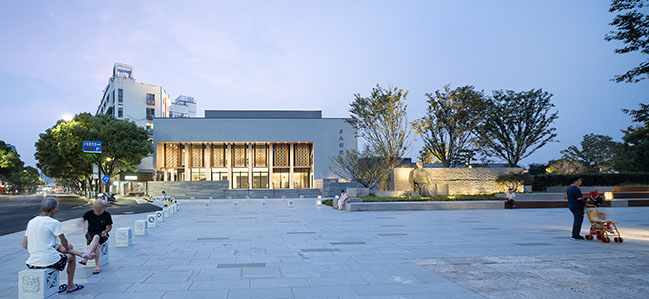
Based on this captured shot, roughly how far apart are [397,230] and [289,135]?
4042 cm

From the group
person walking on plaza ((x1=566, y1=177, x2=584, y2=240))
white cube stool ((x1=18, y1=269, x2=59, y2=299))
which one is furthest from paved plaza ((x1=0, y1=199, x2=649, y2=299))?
white cube stool ((x1=18, y1=269, x2=59, y2=299))

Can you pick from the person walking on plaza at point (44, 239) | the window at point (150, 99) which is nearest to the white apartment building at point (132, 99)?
the window at point (150, 99)

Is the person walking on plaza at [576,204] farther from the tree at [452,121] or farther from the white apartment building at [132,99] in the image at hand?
the white apartment building at [132,99]

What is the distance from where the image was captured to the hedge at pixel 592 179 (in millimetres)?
29797

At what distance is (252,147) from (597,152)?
44.0 meters

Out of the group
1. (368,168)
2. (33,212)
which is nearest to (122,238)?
(33,212)

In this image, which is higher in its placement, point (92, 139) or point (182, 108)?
point (182, 108)

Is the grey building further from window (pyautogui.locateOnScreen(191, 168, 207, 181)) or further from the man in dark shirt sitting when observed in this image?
the man in dark shirt sitting

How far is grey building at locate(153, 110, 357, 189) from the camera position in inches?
2052

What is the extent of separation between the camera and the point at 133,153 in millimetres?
42719

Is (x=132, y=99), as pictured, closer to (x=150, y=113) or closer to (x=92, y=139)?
(x=150, y=113)

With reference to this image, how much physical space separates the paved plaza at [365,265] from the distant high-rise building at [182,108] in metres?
88.3

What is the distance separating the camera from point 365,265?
301 inches

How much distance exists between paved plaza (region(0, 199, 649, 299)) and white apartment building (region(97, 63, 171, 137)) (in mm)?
64411
